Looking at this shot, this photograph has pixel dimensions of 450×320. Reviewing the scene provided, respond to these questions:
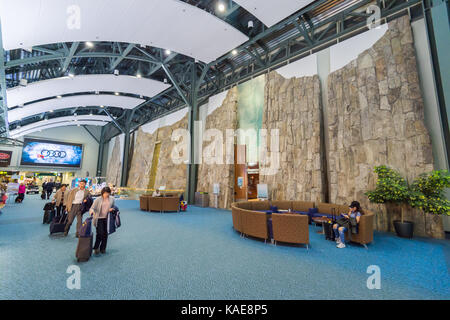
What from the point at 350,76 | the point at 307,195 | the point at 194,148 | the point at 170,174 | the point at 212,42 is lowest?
the point at 307,195

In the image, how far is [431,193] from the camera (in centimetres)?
484

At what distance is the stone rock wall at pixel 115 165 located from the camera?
20.1 meters

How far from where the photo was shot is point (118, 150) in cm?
2133

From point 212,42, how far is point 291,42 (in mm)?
3514

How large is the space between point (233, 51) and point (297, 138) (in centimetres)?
489

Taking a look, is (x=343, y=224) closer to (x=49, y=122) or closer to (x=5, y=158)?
(x=49, y=122)

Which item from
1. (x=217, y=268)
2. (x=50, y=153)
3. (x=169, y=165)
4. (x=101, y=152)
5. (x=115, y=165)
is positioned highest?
(x=101, y=152)

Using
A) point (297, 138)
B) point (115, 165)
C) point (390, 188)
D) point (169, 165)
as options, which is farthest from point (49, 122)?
point (390, 188)

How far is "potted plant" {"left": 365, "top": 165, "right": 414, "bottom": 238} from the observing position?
499 centimetres

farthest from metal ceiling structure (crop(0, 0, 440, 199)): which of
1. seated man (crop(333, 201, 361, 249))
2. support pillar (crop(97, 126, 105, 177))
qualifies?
support pillar (crop(97, 126, 105, 177))

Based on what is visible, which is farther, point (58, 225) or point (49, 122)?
point (49, 122)

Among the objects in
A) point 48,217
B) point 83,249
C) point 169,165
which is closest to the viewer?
point 83,249
